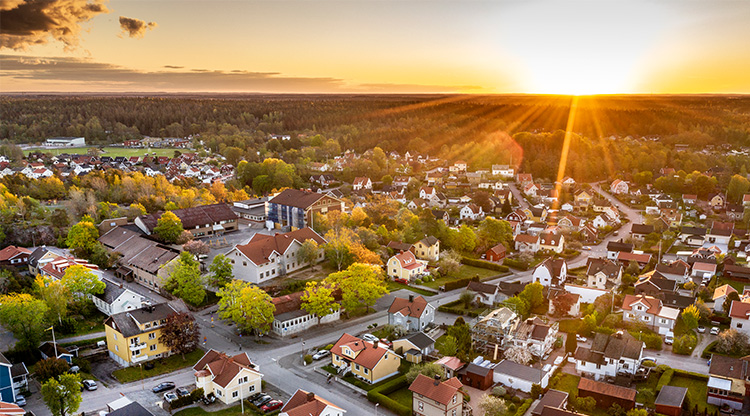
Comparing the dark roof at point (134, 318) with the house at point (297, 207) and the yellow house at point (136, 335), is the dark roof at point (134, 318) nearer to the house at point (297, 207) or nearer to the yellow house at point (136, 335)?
the yellow house at point (136, 335)

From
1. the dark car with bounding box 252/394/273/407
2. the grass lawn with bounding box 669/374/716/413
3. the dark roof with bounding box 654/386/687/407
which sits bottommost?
the dark car with bounding box 252/394/273/407

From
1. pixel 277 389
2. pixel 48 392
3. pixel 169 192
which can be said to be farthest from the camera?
pixel 169 192

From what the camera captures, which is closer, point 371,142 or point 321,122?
point 371,142

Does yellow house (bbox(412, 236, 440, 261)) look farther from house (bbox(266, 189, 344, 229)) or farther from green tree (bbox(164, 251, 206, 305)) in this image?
green tree (bbox(164, 251, 206, 305))

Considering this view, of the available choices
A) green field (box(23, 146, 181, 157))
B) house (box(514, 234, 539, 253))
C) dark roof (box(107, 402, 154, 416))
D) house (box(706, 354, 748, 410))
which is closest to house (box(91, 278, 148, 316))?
dark roof (box(107, 402, 154, 416))

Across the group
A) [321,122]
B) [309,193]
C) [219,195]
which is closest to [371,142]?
[321,122]

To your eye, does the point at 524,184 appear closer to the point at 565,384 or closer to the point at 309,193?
the point at 309,193

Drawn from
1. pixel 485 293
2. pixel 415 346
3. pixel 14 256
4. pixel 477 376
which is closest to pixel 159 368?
pixel 415 346

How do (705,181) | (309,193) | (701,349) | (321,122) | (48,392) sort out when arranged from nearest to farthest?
(48,392) → (701,349) → (309,193) → (705,181) → (321,122)
